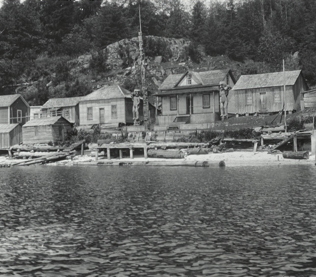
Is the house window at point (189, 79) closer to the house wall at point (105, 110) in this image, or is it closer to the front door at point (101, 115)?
the house wall at point (105, 110)

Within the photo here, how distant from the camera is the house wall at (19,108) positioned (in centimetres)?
7025

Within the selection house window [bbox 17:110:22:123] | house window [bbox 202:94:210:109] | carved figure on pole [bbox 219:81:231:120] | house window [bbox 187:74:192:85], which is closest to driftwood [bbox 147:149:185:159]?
carved figure on pole [bbox 219:81:231:120]

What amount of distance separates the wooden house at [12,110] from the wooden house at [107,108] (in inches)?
441

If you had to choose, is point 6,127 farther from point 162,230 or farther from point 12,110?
point 162,230

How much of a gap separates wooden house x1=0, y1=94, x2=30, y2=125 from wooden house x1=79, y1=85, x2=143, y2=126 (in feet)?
36.8

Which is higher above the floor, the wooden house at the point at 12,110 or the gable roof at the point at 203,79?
the gable roof at the point at 203,79

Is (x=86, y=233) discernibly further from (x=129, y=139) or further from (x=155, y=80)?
(x=155, y=80)

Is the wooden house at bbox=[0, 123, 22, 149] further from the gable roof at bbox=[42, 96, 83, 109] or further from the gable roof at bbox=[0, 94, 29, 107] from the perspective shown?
the gable roof at bbox=[42, 96, 83, 109]

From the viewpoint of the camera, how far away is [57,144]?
59.9m

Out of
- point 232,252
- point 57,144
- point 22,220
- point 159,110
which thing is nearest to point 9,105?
point 57,144

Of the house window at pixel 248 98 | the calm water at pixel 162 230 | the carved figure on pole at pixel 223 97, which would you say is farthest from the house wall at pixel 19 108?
the calm water at pixel 162 230

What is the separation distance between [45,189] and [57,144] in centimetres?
3208

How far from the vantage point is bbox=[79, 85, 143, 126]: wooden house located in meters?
63.6

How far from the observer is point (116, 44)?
98.0m
